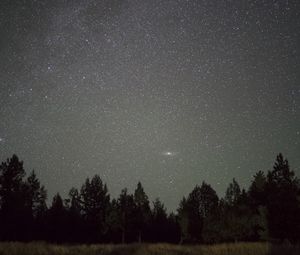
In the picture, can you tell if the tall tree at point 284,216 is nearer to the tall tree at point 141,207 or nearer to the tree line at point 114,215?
the tree line at point 114,215

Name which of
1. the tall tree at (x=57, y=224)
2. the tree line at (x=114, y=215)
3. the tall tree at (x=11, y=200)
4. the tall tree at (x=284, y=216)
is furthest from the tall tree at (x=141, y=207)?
the tall tree at (x=284, y=216)

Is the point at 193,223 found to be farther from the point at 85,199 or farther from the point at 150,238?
the point at 85,199

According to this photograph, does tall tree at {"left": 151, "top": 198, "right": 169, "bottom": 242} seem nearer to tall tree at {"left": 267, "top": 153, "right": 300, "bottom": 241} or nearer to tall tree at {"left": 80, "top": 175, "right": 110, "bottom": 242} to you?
tall tree at {"left": 80, "top": 175, "right": 110, "bottom": 242}

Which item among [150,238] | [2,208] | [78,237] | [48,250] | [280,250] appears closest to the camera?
[48,250]

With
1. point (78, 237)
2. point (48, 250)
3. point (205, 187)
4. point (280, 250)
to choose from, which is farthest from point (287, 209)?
point (205, 187)

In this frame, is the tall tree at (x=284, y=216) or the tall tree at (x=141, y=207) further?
the tall tree at (x=141, y=207)

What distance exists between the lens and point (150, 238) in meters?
57.5

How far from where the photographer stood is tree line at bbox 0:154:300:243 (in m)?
46.3

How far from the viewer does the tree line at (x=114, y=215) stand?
46312 mm

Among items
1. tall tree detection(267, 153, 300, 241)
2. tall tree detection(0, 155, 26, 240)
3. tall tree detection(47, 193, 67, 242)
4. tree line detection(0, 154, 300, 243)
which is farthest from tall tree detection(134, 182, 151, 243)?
tall tree detection(267, 153, 300, 241)

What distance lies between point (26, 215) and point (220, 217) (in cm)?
2597

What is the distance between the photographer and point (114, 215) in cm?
4797

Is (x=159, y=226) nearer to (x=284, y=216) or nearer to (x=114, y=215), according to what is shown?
(x=114, y=215)

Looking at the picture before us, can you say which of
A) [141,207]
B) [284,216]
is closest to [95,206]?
[141,207]
